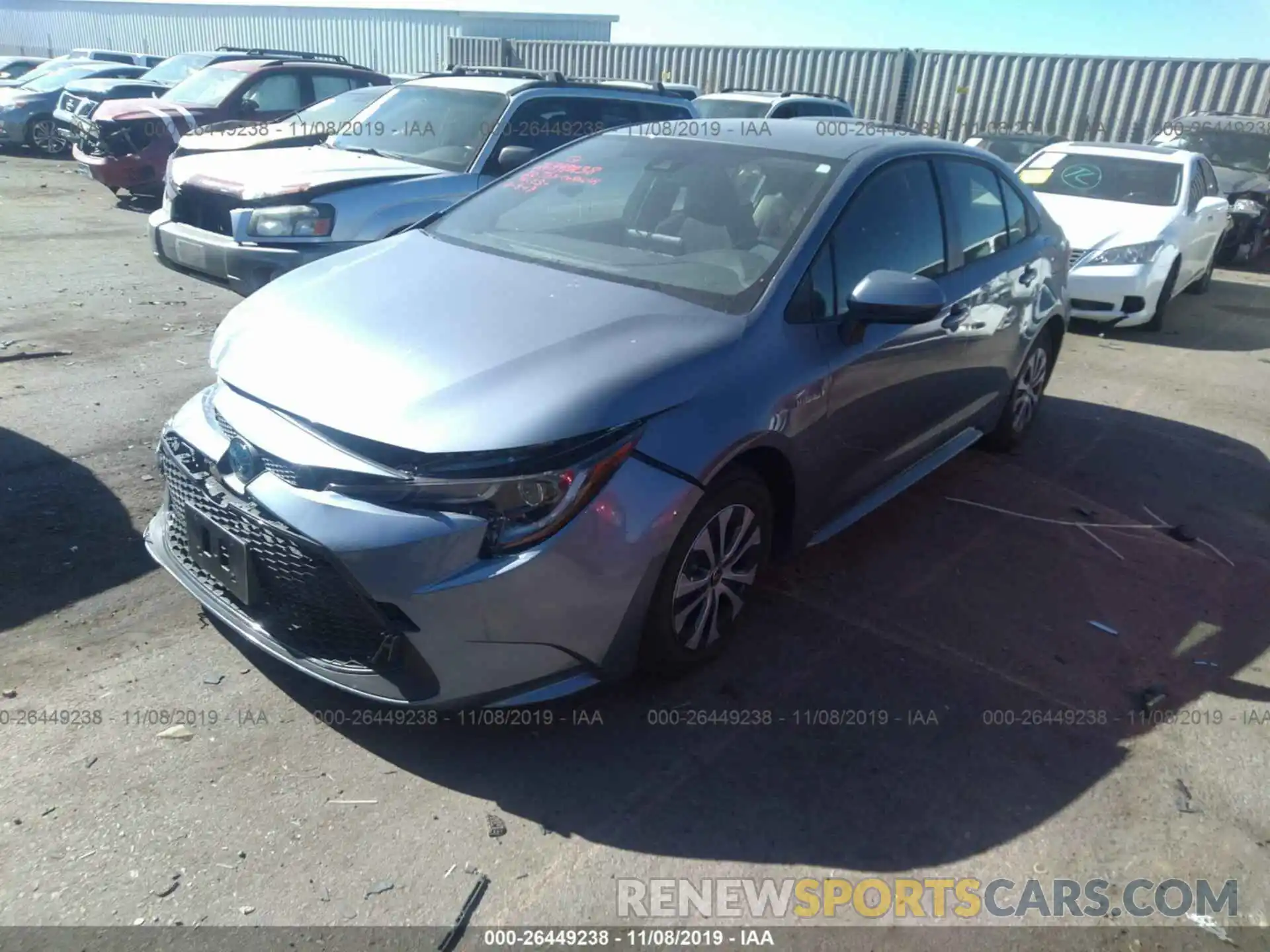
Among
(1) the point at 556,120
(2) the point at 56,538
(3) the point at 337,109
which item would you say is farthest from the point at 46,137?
(2) the point at 56,538

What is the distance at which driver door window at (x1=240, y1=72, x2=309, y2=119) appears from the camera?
11835mm

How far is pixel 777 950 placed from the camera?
2.42 meters

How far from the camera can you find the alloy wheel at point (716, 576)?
10.2 ft

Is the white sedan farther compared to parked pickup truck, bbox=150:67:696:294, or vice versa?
the white sedan

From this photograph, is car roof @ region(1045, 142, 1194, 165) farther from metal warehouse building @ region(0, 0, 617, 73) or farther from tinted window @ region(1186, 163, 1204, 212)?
metal warehouse building @ region(0, 0, 617, 73)

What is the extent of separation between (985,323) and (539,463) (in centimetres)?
286

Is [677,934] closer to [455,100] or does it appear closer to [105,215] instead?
[455,100]

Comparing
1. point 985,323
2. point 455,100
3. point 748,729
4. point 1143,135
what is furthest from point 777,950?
point 1143,135

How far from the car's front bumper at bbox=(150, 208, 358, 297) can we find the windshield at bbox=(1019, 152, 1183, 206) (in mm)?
6978

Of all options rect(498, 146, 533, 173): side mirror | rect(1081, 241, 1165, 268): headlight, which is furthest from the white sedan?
rect(498, 146, 533, 173): side mirror

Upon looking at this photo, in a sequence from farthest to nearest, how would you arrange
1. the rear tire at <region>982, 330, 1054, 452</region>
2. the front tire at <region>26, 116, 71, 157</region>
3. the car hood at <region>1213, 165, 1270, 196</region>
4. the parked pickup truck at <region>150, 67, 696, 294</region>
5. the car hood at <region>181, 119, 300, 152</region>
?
1. the front tire at <region>26, 116, 71, 157</region>
2. the car hood at <region>1213, 165, 1270, 196</region>
3. the car hood at <region>181, 119, 300, 152</region>
4. the parked pickup truck at <region>150, 67, 696, 294</region>
5. the rear tire at <region>982, 330, 1054, 452</region>

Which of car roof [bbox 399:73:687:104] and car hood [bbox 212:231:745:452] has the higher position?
car roof [bbox 399:73:687:104]

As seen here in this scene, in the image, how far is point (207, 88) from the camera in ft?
39.7

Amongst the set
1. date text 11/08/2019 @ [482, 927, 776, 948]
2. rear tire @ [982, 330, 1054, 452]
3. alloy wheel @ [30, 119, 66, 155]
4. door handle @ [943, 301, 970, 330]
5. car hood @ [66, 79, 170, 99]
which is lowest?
alloy wheel @ [30, 119, 66, 155]
